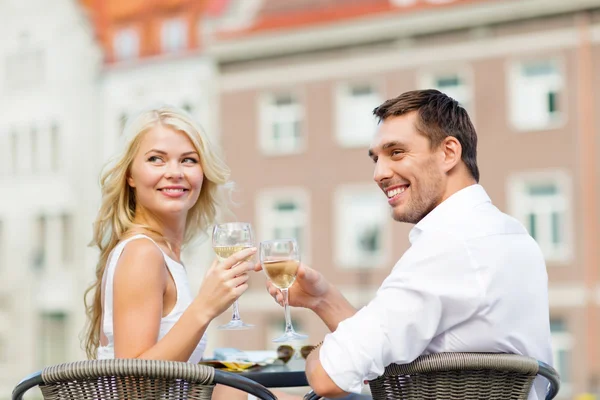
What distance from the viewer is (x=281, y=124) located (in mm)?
20422

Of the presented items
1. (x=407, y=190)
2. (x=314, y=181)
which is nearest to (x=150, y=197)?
(x=407, y=190)

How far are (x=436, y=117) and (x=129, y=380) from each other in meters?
0.96

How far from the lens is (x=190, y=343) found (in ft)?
7.16

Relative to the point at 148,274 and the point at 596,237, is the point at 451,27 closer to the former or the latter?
the point at 596,237

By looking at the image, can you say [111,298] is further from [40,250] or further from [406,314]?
[40,250]

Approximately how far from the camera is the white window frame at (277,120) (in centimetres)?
2019

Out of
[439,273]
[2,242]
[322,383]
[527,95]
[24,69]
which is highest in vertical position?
[24,69]

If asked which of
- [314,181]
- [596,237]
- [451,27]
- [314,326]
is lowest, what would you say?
[314,326]

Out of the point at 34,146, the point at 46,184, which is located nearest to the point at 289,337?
the point at 46,184

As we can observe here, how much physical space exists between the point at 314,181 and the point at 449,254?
17814mm

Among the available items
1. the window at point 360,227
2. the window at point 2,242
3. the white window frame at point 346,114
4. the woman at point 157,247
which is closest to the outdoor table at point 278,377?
the woman at point 157,247

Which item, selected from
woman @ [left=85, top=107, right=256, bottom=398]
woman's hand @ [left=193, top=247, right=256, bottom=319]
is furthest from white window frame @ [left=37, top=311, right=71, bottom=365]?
woman's hand @ [left=193, top=247, right=256, bottom=319]

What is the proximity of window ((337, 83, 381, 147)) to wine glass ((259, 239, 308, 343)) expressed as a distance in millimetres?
17231

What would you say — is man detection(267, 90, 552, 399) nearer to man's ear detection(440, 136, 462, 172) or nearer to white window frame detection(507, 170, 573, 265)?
man's ear detection(440, 136, 462, 172)
